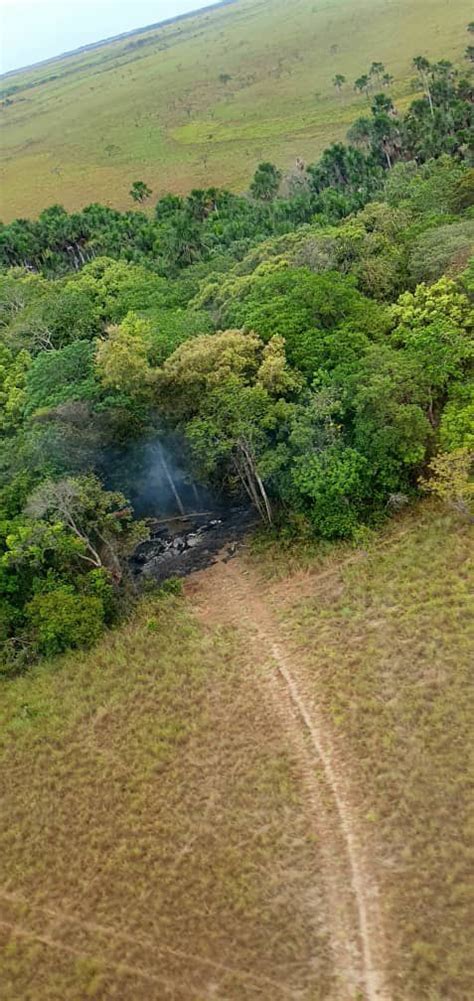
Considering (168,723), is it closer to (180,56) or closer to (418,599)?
(418,599)

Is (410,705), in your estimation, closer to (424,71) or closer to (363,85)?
(424,71)

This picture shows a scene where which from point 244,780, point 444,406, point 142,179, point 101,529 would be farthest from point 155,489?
point 142,179

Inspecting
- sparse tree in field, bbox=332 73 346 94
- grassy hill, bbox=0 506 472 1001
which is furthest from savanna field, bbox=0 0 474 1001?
sparse tree in field, bbox=332 73 346 94

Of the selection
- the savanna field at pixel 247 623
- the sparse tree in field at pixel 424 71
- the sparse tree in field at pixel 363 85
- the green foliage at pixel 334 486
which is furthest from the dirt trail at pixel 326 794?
the sparse tree in field at pixel 363 85

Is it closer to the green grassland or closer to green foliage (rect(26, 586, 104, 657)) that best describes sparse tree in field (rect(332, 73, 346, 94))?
the green grassland

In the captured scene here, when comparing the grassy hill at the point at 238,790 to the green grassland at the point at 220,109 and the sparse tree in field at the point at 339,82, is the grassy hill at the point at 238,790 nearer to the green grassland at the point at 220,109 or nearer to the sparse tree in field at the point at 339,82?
the green grassland at the point at 220,109

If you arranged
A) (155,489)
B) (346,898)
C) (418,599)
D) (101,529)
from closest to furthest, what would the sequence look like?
(346,898), (418,599), (101,529), (155,489)
